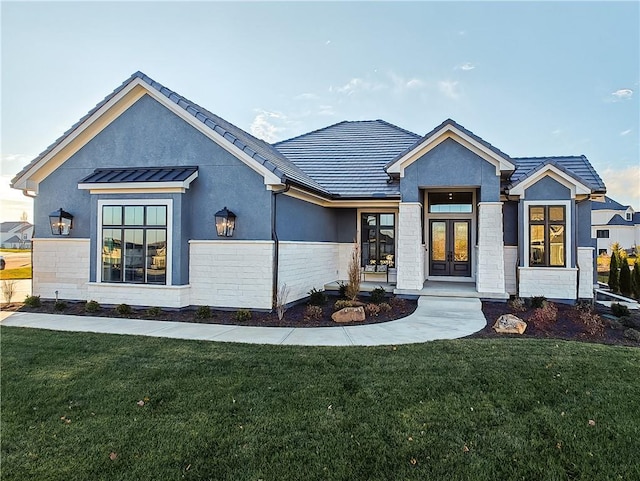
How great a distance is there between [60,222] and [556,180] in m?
14.5

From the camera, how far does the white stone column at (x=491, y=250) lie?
11.4 metres

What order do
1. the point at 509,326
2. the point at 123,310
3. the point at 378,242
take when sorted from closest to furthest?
1. the point at 509,326
2. the point at 123,310
3. the point at 378,242

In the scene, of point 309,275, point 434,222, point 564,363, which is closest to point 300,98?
point 434,222

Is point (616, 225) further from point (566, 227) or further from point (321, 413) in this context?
point (321, 413)

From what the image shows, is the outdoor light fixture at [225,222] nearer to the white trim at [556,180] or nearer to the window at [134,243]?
the window at [134,243]

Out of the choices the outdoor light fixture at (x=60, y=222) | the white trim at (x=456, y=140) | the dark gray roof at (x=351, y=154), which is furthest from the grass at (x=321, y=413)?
the dark gray roof at (x=351, y=154)

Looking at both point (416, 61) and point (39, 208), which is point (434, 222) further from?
point (39, 208)

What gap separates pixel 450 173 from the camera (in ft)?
38.2

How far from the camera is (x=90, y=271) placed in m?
10.6

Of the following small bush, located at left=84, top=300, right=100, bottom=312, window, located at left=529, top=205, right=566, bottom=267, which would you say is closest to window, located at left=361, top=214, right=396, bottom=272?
window, located at left=529, top=205, right=566, bottom=267

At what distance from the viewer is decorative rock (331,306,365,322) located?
8.95 metres

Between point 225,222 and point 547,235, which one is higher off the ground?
point 225,222

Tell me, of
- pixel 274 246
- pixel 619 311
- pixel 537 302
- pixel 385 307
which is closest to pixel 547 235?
pixel 537 302

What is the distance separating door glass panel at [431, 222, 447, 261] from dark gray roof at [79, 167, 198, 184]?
8987mm
